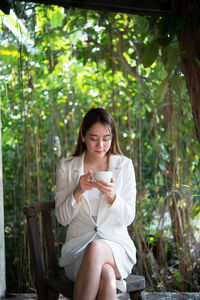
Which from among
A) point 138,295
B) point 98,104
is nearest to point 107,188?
point 138,295

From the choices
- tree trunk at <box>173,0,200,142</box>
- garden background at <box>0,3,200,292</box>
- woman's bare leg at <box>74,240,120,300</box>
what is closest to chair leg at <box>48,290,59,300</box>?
woman's bare leg at <box>74,240,120,300</box>

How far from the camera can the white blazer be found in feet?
6.25

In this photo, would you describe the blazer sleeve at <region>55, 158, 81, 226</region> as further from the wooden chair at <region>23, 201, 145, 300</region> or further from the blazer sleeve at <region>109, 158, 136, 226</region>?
the blazer sleeve at <region>109, 158, 136, 226</region>

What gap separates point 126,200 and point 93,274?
45cm

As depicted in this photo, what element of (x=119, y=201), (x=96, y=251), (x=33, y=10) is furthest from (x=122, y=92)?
(x=96, y=251)

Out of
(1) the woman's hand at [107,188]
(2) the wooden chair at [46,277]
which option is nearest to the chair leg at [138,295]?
(2) the wooden chair at [46,277]

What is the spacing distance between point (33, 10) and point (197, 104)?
1307 mm

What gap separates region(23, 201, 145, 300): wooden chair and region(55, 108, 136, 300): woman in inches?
2.4

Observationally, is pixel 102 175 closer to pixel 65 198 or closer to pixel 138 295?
pixel 65 198

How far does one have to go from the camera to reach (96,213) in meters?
1.98

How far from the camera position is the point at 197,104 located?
1880 mm

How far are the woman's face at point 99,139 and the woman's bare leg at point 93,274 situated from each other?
1.59 feet

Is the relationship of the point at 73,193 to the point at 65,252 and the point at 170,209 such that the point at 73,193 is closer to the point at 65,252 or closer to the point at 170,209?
the point at 65,252

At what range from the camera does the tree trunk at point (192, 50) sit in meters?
1.84
